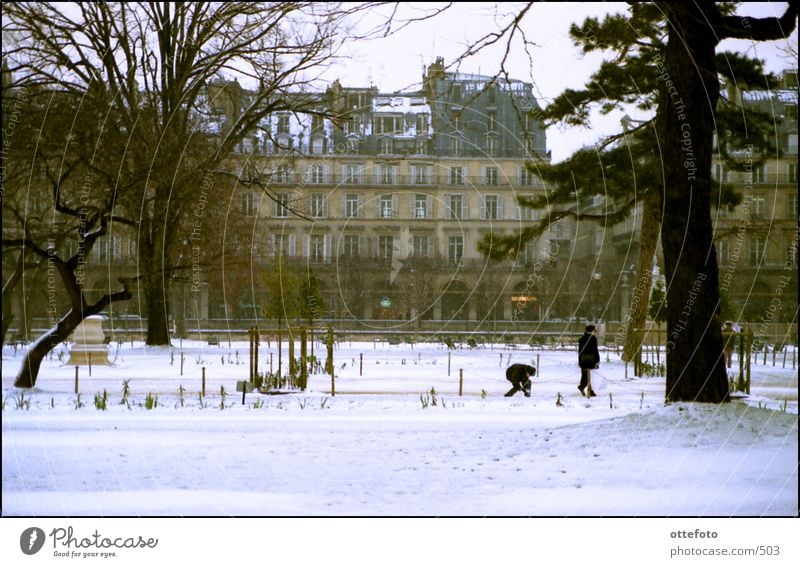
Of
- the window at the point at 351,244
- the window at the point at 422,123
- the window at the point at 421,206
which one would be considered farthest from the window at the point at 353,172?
the window at the point at 351,244

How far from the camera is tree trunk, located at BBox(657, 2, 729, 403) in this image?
11766mm

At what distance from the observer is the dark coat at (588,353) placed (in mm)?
17156

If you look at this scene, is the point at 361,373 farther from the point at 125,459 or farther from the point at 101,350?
the point at 125,459

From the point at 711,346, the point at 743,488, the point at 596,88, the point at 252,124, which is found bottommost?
the point at 743,488

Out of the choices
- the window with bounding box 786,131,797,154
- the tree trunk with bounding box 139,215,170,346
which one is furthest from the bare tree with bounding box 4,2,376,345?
the window with bounding box 786,131,797,154

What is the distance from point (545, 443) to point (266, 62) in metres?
7.99

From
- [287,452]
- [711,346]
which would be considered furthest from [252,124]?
[711,346]

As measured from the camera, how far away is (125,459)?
976 centimetres

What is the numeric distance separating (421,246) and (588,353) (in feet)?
45.9

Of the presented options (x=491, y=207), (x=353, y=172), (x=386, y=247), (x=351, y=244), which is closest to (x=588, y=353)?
(x=353, y=172)

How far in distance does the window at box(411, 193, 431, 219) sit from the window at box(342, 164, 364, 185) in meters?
3.08

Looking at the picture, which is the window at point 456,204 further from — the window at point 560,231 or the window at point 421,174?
the window at point 560,231

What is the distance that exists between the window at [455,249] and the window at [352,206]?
8.64m

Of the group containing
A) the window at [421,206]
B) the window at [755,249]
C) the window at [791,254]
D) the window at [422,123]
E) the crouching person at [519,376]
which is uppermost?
the window at [422,123]
